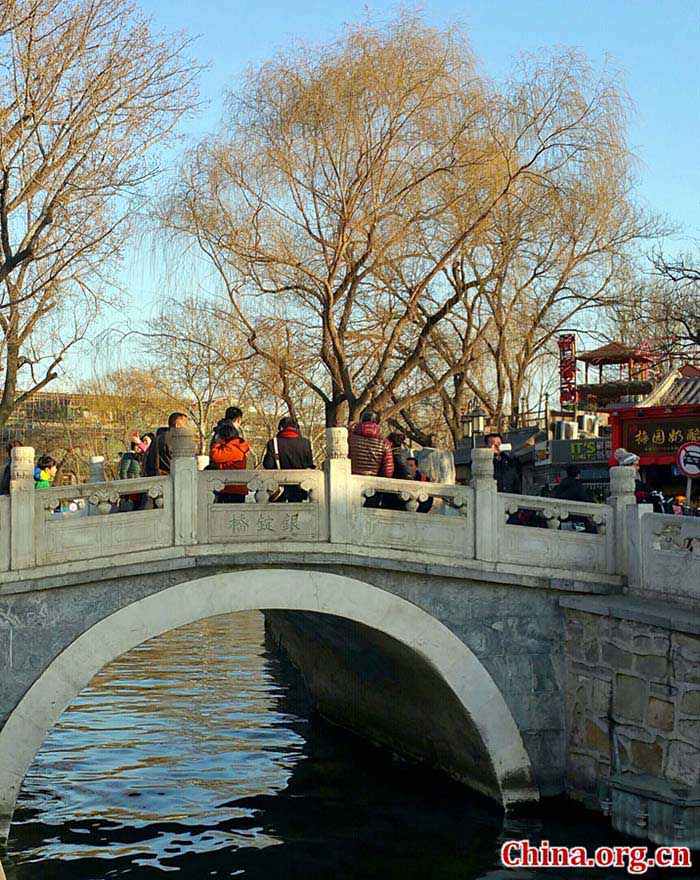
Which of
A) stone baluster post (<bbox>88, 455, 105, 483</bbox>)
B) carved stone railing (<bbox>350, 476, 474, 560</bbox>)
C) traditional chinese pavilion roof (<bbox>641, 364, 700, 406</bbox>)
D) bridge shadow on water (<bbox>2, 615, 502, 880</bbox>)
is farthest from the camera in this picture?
traditional chinese pavilion roof (<bbox>641, 364, 700, 406</bbox>)

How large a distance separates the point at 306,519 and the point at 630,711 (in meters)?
2.98

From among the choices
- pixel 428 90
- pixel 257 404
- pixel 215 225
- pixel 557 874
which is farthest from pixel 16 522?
pixel 257 404

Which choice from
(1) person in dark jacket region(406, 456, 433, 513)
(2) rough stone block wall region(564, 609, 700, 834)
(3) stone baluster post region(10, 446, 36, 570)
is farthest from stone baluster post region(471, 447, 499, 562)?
(3) stone baluster post region(10, 446, 36, 570)

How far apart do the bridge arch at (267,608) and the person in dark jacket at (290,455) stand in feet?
2.50

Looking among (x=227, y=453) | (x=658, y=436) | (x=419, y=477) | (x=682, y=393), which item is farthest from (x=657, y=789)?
(x=682, y=393)

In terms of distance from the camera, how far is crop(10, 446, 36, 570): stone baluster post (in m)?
9.12

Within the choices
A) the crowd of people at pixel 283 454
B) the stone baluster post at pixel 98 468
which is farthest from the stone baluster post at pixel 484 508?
the stone baluster post at pixel 98 468

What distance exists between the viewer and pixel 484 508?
10.3 m

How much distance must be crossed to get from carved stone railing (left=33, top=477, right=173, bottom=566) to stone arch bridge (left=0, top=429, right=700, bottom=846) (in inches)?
0.6

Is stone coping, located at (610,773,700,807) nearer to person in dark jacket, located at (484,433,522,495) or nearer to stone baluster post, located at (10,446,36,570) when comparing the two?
person in dark jacket, located at (484,433,522,495)

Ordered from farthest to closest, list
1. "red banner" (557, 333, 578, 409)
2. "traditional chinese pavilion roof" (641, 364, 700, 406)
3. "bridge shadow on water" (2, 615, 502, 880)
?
1. "red banner" (557, 333, 578, 409)
2. "traditional chinese pavilion roof" (641, 364, 700, 406)
3. "bridge shadow on water" (2, 615, 502, 880)

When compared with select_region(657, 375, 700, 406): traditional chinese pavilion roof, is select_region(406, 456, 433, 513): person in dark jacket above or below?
below

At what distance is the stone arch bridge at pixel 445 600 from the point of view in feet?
30.3

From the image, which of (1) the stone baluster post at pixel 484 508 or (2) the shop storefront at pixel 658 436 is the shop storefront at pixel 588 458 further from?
(1) the stone baluster post at pixel 484 508
